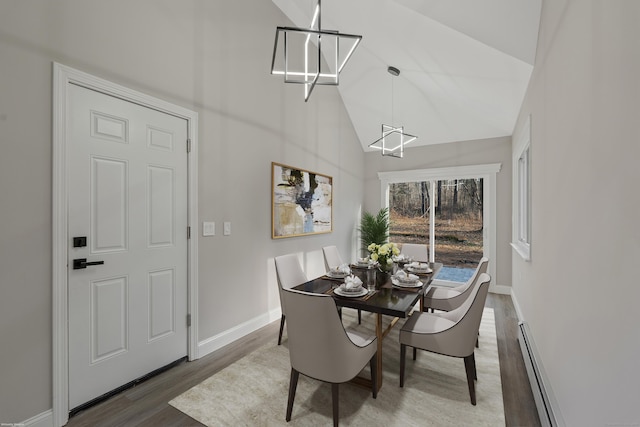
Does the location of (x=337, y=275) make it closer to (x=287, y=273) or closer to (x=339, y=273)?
(x=339, y=273)

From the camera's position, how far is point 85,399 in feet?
6.07

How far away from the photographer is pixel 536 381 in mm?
1961

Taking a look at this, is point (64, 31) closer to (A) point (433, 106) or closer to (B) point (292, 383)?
(B) point (292, 383)

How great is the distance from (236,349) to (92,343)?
118cm

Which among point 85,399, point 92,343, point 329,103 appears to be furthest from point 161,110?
point 329,103

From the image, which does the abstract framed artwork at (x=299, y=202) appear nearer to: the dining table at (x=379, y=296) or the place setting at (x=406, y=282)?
the dining table at (x=379, y=296)

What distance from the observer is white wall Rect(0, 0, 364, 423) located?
1562 mm

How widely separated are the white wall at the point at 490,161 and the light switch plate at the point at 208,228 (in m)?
4.11

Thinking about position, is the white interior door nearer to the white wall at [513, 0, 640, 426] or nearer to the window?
the white wall at [513, 0, 640, 426]

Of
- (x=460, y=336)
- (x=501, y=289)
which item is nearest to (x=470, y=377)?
(x=460, y=336)

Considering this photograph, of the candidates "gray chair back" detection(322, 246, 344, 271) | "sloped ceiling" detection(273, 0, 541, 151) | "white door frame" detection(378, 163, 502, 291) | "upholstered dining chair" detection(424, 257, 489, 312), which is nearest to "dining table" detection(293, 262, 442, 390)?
"upholstered dining chair" detection(424, 257, 489, 312)

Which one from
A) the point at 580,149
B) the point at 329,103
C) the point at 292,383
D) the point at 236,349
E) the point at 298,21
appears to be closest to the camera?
the point at 580,149

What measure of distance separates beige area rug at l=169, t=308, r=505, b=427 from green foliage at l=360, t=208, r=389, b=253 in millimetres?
3044

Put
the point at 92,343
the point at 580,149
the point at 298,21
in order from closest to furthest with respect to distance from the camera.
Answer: the point at 580,149 < the point at 92,343 < the point at 298,21
